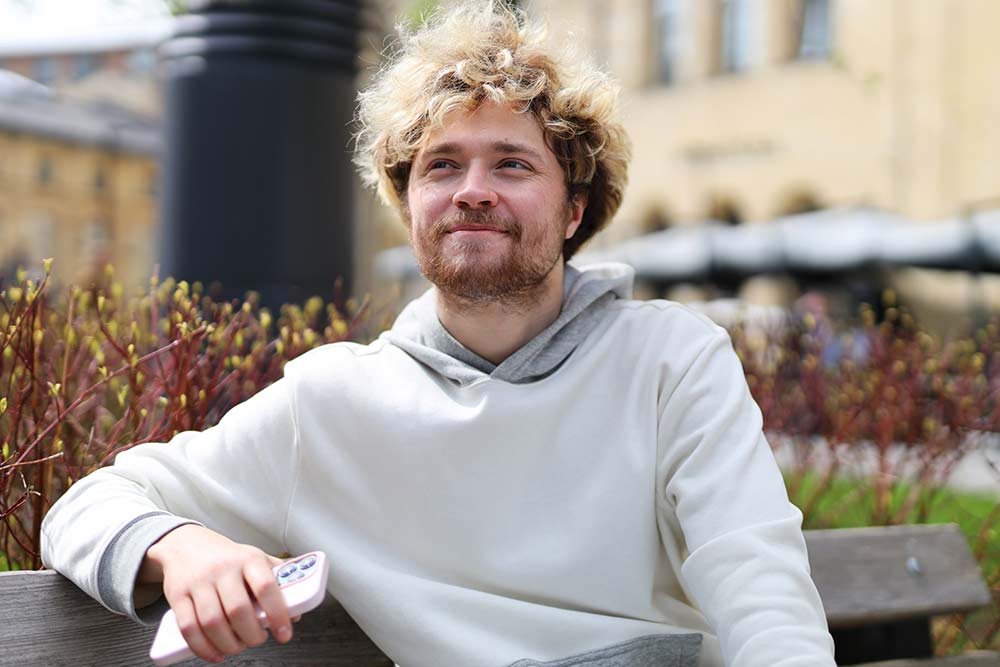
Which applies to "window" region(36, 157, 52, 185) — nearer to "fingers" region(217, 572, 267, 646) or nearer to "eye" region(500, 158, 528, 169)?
"eye" region(500, 158, 528, 169)

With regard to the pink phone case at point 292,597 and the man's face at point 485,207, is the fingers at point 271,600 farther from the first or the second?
the man's face at point 485,207

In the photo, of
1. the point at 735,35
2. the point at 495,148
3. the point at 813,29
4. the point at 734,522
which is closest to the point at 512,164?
the point at 495,148

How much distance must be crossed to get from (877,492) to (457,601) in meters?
2.53

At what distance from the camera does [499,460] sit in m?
2.03

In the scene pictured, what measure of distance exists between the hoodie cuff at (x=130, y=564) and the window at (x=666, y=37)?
2797cm

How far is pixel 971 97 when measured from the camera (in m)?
21.0

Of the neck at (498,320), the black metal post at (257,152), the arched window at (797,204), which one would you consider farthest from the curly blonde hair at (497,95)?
the arched window at (797,204)

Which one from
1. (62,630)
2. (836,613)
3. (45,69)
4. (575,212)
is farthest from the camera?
(45,69)

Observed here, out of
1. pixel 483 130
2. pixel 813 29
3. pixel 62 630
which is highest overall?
pixel 813 29

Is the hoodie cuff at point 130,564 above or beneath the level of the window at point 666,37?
beneath

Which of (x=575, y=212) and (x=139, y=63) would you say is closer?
(x=575, y=212)

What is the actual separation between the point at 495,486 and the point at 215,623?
1.88 feet

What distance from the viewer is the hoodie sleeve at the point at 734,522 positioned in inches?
69.4

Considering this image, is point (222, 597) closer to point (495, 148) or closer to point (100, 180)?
point (495, 148)
